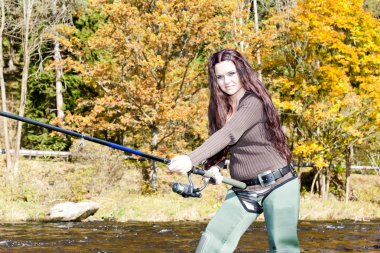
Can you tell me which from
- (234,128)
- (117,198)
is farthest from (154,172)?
(234,128)

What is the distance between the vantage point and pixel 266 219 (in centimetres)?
500

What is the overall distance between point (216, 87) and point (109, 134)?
28694 mm

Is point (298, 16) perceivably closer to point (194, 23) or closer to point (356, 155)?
point (194, 23)

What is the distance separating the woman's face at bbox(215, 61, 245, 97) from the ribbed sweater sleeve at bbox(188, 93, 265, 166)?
4.7 inches

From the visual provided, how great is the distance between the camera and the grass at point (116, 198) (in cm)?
2070

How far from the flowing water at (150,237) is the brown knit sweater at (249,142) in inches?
279

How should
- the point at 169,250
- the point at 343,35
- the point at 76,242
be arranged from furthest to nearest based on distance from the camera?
the point at 343,35 < the point at 76,242 < the point at 169,250

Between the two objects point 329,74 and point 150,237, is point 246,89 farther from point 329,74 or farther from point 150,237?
point 329,74

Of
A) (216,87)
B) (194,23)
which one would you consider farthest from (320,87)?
(216,87)

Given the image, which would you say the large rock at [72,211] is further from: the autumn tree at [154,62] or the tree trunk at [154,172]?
the tree trunk at [154,172]

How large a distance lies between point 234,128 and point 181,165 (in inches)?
22.2

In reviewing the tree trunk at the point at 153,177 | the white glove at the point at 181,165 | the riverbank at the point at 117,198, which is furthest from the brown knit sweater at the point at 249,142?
the tree trunk at the point at 153,177

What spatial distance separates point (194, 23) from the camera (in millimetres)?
24078

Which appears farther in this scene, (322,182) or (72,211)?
(322,182)
